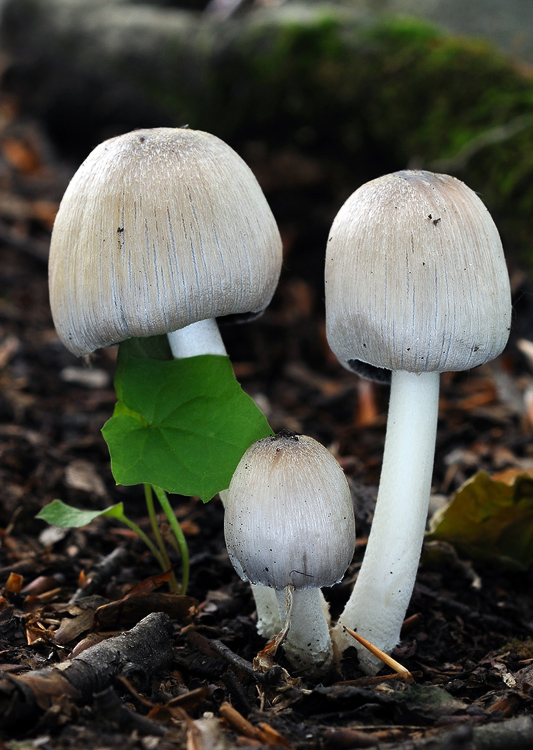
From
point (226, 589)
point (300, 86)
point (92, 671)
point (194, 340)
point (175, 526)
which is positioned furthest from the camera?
point (300, 86)

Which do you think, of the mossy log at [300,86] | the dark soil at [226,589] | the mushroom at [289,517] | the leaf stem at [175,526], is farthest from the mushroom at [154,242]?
the mossy log at [300,86]

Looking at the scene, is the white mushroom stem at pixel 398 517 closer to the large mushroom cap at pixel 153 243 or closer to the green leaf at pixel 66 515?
the large mushroom cap at pixel 153 243

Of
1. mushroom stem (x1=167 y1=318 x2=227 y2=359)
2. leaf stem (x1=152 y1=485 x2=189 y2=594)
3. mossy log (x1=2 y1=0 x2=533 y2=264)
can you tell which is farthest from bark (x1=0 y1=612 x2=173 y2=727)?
mossy log (x1=2 y1=0 x2=533 y2=264)

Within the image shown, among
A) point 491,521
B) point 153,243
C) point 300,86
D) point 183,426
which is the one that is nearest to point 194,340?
point 183,426

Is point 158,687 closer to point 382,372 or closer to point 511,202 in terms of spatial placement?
point 382,372

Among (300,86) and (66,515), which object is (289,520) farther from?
(300,86)

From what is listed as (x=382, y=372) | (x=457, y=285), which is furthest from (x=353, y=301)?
→ (x=382, y=372)
